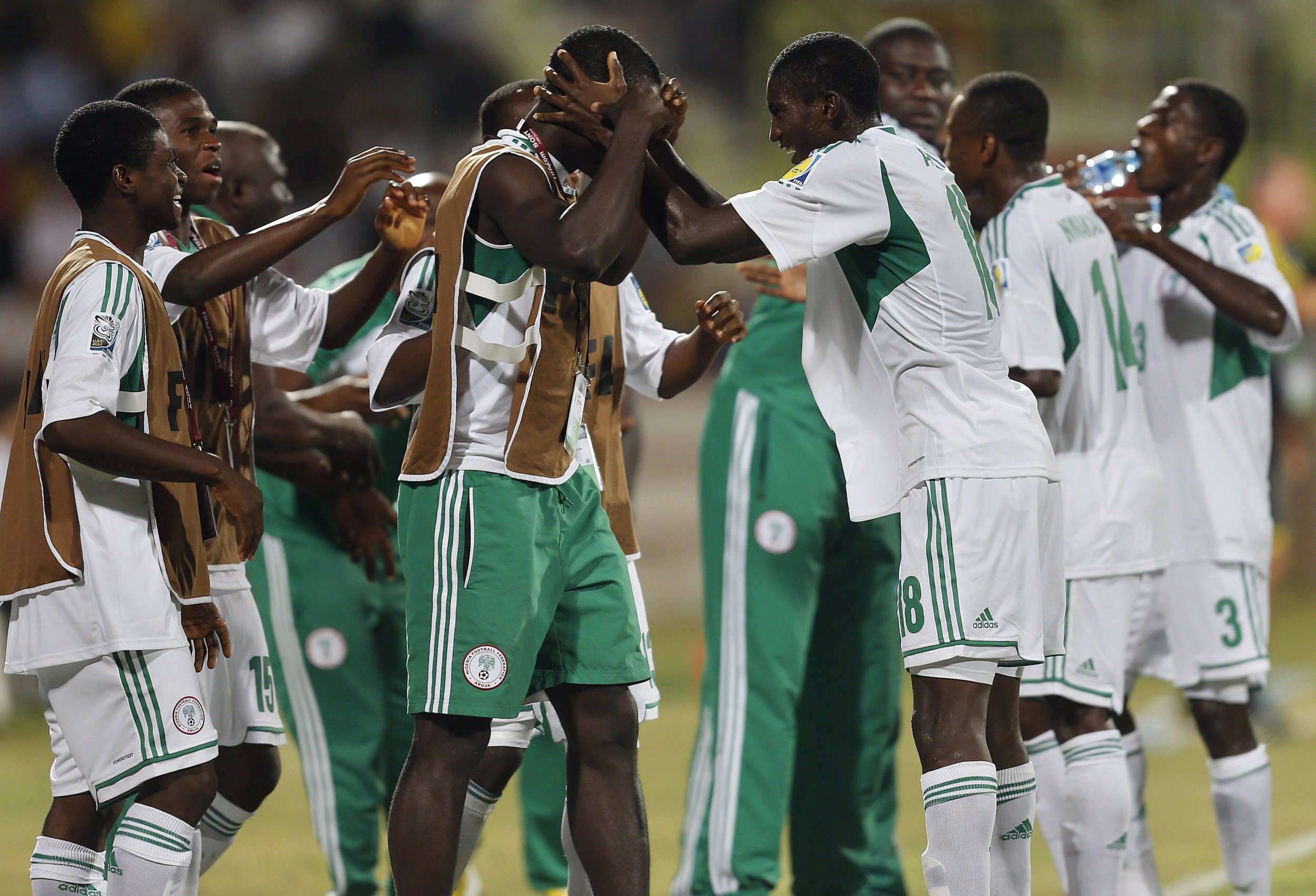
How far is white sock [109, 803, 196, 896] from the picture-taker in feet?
11.9

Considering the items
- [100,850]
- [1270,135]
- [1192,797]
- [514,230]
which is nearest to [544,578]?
[514,230]

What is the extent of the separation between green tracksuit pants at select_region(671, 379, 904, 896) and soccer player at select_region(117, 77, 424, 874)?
146 cm

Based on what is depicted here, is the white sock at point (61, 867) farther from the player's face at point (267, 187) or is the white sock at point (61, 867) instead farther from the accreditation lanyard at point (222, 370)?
the player's face at point (267, 187)

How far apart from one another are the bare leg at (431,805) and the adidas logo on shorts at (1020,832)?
4.76ft

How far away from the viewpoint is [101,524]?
3688mm

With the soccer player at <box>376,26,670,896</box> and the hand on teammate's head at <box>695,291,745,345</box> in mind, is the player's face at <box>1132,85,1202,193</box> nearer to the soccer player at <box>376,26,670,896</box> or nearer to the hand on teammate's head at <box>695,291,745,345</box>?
the hand on teammate's head at <box>695,291,745,345</box>

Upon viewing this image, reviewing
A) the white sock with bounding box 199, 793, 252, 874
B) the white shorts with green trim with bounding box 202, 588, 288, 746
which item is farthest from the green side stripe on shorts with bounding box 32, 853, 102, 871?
the white sock with bounding box 199, 793, 252, 874

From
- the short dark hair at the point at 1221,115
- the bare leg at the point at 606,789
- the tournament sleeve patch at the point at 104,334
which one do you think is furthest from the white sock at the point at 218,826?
the short dark hair at the point at 1221,115

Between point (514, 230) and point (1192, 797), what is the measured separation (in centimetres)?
527

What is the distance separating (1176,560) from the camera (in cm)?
525

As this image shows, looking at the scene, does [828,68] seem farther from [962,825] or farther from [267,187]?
[267,187]

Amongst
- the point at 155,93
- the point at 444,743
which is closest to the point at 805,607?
the point at 444,743

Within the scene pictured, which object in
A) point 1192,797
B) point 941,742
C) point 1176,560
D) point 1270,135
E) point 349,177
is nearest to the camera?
point 941,742

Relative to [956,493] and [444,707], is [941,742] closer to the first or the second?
[956,493]
